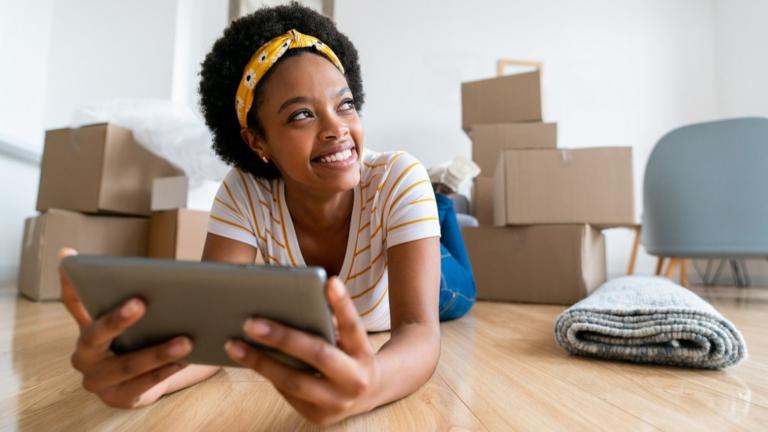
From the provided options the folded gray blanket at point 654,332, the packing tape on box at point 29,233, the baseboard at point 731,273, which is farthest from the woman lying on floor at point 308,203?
the baseboard at point 731,273

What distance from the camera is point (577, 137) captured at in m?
2.82

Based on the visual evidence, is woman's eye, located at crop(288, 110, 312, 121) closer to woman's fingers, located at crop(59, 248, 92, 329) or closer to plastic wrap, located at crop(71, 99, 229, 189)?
woman's fingers, located at crop(59, 248, 92, 329)

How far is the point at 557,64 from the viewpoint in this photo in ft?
9.29

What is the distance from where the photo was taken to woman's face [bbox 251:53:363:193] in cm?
69

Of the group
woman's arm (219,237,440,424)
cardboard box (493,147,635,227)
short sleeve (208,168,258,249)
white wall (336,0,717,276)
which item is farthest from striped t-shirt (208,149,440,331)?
white wall (336,0,717,276)

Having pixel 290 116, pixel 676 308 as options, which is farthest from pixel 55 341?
pixel 676 308

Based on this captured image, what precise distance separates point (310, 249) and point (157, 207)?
43.3 inches

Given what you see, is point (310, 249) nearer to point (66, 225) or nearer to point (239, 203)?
point (239, 203)

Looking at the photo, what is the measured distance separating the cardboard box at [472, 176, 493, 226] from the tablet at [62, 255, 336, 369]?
5.83 feet

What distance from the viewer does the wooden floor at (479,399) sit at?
1.68 feet

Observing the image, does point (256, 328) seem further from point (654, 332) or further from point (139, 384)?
point (654, 332)

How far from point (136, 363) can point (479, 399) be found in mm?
390

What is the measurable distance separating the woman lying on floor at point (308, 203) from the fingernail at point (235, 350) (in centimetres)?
4

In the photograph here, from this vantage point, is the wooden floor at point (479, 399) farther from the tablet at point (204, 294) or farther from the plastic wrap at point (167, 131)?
the plastic wrap at point (167, 131)
